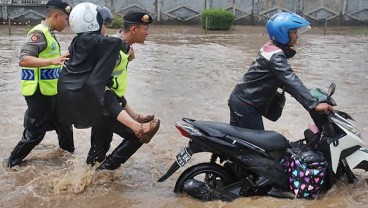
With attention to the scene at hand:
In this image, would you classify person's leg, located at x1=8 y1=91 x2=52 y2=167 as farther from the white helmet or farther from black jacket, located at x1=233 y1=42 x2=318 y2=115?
black jacket, located at x1=233 y1=42 x2=318 y2=115

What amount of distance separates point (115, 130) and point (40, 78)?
1183mm

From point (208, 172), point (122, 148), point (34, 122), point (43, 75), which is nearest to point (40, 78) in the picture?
point (43, 75)

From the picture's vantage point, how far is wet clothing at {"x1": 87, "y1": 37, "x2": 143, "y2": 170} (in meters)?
4.47

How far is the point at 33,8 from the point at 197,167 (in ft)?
89.2

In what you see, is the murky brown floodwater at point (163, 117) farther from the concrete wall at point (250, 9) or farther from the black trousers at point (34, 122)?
the concrete wall at point (250, 9)

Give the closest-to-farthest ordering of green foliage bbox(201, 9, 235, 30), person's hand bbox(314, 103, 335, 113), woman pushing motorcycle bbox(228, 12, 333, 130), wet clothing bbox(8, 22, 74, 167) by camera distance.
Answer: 1. person's hand bbox(314, 103, 335, 113)
2. woman pushing motorcycle bbox(228, 12, 333, 130)
3. wet clothing bbox(8, 22, 74, 167)
4. green foliage bbox(201, 9, 235, 30)

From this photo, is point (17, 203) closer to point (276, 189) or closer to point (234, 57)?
point (276, 189)

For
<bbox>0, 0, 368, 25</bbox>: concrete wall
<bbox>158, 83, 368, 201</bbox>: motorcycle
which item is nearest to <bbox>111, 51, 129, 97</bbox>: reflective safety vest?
<bbox>158, 83, 368, 201</bbox>: motorcycle

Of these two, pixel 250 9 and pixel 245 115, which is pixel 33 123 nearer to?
pixel 245 115

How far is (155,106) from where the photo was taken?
343 inches

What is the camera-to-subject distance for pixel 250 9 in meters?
33.1

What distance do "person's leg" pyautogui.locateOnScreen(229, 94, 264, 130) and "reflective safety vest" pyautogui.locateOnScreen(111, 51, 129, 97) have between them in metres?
1.06

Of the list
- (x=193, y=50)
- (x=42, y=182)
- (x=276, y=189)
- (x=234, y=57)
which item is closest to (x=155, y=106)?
(x=42, y=182)

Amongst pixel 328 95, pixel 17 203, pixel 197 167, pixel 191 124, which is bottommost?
pixel 17 203
